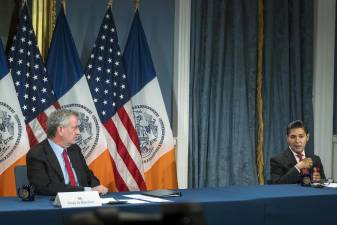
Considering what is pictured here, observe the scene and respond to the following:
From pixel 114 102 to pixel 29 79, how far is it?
2.67 feet

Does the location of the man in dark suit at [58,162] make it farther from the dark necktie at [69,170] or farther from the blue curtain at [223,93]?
the blue curtain at [223,93]

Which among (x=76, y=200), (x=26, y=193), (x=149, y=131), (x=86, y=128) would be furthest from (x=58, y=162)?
(x=149, y=131)

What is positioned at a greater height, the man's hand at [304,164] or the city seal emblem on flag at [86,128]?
the city seal emblem on flag at [86,128]

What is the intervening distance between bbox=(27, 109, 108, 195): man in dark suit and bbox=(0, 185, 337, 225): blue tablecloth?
0.95 ft

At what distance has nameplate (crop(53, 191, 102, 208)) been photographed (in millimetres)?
2896

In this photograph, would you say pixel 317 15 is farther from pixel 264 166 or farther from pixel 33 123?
pixel 33 123

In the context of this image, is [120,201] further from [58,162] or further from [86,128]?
[86,128]

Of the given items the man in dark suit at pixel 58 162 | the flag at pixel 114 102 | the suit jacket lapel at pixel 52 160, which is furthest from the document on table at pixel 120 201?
the flag at pixel 114 102

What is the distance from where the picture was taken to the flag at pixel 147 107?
543cm

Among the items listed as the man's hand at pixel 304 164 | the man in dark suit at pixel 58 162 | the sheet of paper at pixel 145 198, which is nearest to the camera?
the sheet of paper at pixel 145 198

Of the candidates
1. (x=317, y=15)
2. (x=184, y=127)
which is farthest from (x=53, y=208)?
(x=317, y=15)

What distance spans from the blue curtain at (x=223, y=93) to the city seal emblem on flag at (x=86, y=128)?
1.11 meters

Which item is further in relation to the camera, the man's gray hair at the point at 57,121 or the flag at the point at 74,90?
the flag at the point at 74,90

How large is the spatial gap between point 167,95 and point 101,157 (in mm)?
1049
